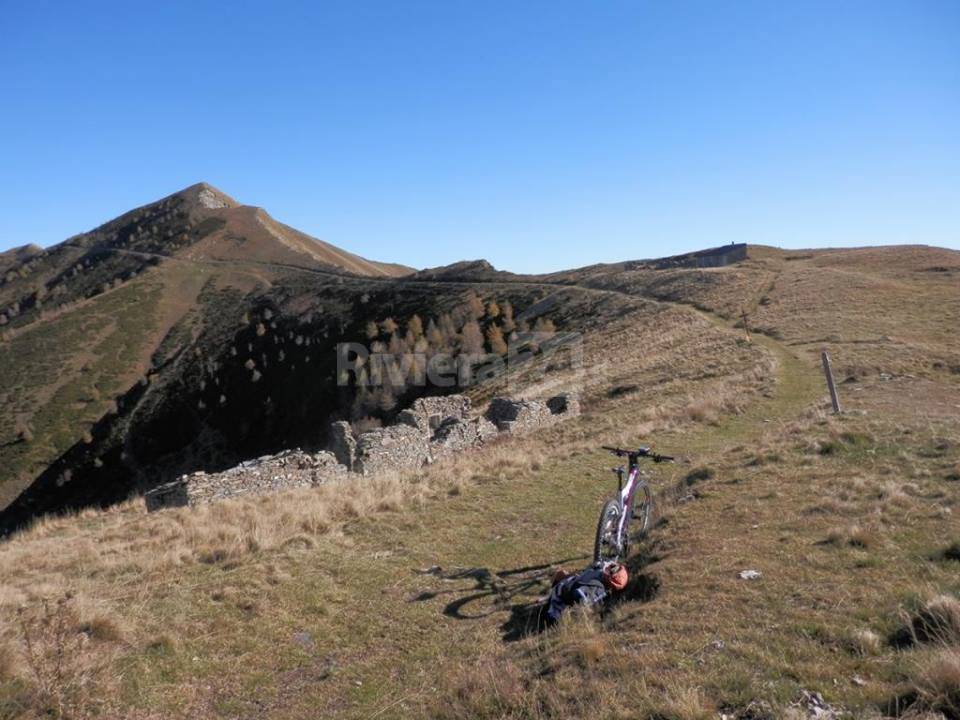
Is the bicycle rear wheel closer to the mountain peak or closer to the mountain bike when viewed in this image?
the mountain bike

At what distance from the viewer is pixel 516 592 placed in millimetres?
8078

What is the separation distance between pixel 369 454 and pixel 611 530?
1133 centimetres

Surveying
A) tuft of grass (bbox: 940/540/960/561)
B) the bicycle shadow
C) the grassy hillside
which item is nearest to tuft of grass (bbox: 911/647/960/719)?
the grassy hillside

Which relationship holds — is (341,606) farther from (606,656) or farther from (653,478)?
(653,478)

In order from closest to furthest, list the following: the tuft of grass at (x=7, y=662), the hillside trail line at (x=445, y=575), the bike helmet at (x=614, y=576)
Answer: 1. the tuft of grass at (x=7, y=662)
2. the hillside trail line at (x=445, y=575)
3. the bike helmet at (x=614, y=576)

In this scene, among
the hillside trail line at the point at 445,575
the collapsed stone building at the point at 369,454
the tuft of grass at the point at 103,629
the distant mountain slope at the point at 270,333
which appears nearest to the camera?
the hillside trail line at the point at 445,575

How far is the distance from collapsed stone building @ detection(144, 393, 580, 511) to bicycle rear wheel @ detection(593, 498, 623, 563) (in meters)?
9.68

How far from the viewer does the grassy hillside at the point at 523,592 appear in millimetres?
4801

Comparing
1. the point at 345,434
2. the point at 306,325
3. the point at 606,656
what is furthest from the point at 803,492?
the point at 306,325

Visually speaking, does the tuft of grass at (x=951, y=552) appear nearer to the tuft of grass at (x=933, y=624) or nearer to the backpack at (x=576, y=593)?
the tuft of grass at (x=933, y=624)

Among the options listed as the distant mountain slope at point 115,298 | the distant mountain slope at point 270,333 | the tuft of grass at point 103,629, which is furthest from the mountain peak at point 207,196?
the tuft of grass at point 103,629

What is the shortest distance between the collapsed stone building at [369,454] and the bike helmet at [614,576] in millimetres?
10176

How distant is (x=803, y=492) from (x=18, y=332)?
11658cm

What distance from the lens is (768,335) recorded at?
36781 mm
